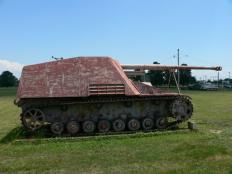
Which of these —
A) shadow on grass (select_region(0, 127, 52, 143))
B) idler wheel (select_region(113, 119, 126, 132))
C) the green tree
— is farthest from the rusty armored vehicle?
the green tree

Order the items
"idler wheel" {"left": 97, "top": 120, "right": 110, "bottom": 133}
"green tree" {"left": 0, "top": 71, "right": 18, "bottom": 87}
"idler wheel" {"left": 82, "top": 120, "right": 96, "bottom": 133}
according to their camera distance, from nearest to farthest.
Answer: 1. "idler wheel" {"left": 82, "top": 120, "right": 96, "bottom": 133}
2. "idler wheel" {"left": 97, "top": 120, "right": 110, "bottom": 133}
3. "green tree" {"left": 0, "top": 71, "right": 18, "bottom": 87}

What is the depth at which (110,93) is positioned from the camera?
1642cm

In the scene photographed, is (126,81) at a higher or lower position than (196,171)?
higher

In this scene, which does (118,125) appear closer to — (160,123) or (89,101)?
(89,101)

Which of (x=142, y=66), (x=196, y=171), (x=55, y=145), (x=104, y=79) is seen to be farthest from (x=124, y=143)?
(x=142, y=66)

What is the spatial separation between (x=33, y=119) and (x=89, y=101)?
194cm

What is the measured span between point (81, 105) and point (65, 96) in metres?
0.73

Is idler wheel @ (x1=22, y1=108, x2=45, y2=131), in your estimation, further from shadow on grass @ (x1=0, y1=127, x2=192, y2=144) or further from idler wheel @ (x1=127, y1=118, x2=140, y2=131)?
idler wheel @ (x1=127, y1=118, x2=140, y2=131)

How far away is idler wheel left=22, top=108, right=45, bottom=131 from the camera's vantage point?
638 inches

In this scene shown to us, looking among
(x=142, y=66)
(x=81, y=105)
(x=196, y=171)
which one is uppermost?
(x=142, y=66)

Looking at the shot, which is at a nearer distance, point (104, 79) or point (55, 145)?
point (55, 145)

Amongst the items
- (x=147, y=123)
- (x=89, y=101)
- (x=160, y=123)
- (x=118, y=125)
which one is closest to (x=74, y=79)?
(x=89, y=101)

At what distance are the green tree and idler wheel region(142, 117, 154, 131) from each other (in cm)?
10384

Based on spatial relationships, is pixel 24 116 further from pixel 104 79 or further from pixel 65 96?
pixel 104 79
